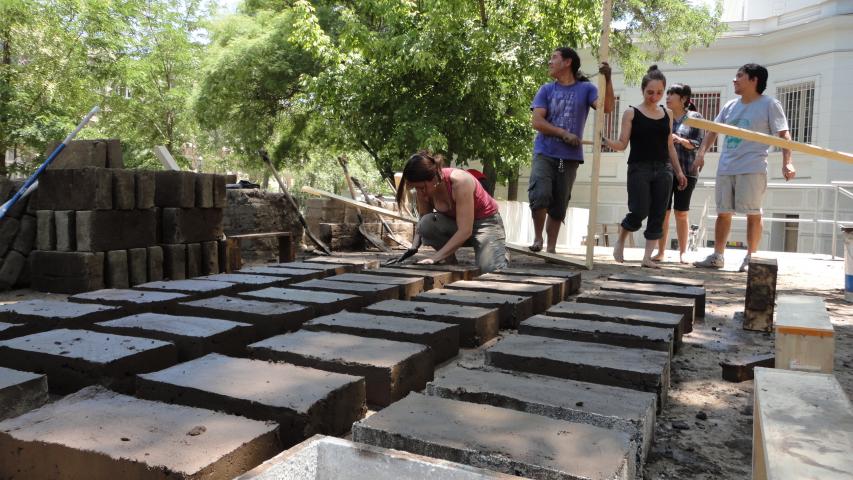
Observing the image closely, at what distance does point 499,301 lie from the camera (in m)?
3.38

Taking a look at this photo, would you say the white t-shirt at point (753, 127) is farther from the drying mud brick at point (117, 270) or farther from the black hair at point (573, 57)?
the drying mud brick at point (117, 270)

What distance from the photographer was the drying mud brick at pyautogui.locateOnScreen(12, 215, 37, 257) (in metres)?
5.27

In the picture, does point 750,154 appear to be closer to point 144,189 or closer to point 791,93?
point 144,189

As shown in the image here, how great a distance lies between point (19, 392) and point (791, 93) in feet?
61.4

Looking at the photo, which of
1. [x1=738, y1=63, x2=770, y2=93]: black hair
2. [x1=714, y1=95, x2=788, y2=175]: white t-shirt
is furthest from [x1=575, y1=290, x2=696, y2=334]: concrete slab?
[x1=738, y1=63, x2=770, y2=93]: black hair

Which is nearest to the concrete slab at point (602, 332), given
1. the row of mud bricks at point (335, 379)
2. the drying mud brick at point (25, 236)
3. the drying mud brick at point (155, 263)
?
the row of mud bricks at point (335, 379)

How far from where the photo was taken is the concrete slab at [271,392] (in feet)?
5.84

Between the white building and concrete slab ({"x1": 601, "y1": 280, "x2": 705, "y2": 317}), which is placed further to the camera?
the white building

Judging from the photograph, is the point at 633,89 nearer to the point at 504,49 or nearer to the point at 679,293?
the point at 504,49

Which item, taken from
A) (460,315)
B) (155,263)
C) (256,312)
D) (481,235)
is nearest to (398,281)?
(460,315)

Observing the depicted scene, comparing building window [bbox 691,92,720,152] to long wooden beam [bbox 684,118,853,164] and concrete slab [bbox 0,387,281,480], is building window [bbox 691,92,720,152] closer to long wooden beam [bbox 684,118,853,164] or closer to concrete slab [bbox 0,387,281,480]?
long wooden beam [bbox 684,118,853,164]

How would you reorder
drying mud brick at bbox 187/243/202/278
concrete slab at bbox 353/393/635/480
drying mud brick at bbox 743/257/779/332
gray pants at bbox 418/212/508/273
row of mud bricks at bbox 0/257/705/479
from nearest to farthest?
concrete slab at bbox 353/393/635/480
row of mud bricks at bbox 0/257/705/479
drying mud brick at bbox 743/257/779/332
gray pants at bbox 418/212/508/273
drying mud brick at bbox 187/243/202/278

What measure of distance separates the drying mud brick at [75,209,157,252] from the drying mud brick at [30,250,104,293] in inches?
3.3

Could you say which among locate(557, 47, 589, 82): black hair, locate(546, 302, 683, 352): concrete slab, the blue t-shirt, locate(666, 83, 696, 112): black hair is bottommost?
locate(546, 302, 683, 352): concrete slab
